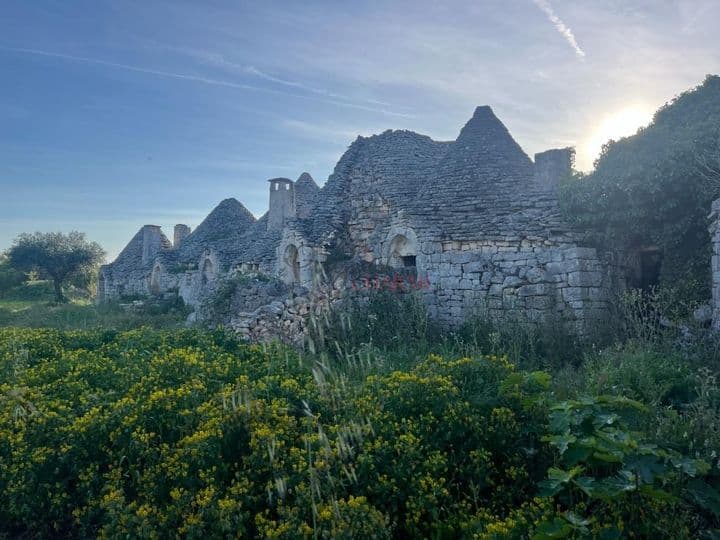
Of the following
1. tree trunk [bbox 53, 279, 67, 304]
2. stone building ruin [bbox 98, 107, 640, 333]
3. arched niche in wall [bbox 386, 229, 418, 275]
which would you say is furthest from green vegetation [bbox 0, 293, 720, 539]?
tree trunk [bbox 53, 279, 67, 304]

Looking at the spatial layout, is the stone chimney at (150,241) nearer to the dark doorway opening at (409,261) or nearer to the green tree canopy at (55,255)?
the green tree canopy at (55,255)

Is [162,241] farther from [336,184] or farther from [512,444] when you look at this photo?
[512,444]

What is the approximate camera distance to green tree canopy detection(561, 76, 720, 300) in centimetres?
813

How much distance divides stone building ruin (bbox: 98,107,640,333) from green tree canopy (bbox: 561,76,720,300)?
0.67 metres

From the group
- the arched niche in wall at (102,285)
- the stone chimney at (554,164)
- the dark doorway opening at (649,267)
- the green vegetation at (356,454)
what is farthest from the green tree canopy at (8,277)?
the dark doorway opening at (649,267)

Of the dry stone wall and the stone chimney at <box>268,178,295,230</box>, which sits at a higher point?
the stone chimney at <box>268,178,295,230</box>

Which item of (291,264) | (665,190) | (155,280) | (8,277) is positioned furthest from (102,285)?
(665,190)

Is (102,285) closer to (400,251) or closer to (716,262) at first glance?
(400,251)

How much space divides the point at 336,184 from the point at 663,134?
8.92 m

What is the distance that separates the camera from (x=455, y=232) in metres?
10.7

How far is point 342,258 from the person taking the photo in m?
14.1

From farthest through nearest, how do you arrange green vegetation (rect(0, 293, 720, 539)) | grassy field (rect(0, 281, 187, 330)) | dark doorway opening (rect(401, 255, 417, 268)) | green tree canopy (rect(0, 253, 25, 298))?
green tree canopy (rect(0, 253, 25, 298)), grassy field (rect(0, 281, 187, 330)), dark doorway opening (rect(401, 255, 417, 268)), green vegetation (rect(0, 293, 720, 539))

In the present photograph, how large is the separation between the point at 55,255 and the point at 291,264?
79.2 ft

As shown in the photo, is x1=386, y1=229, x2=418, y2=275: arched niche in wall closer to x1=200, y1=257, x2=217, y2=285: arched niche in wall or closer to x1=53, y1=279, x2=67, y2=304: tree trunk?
x1=200, y1=257, x2=217, y2=285: arched niche in wall
